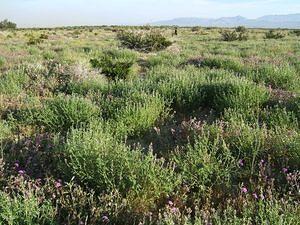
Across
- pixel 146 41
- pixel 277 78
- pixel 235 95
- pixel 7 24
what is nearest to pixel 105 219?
pixel 235 95

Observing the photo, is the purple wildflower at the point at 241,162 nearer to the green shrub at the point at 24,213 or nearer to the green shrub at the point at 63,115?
the green shrub at the point at 24,213

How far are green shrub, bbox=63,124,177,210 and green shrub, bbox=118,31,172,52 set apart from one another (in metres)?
18.1

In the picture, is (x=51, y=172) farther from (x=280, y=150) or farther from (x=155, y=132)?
(x=280, y=150)

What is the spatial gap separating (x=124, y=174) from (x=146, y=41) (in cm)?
1913

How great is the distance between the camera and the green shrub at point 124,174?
150 inches

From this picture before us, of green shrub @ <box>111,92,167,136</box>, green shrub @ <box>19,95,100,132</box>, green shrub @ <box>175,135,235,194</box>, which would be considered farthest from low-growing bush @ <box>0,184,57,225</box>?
green shrub @ <box>19,95,100,132</box>

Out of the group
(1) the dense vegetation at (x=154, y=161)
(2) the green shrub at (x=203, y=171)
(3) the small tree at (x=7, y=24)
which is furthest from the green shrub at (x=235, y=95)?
(3) the small tree at (x=7, y=24)

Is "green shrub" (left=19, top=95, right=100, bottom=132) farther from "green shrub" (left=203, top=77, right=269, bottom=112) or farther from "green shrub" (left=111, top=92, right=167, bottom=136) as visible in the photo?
"green shrub" (left=203, top=77, right=269, bottom=112)

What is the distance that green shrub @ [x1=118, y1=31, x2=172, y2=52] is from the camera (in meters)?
22.1

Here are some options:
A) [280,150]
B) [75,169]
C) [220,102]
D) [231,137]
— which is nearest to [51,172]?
[75,169]

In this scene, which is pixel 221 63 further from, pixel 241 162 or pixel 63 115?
pixel 241 162

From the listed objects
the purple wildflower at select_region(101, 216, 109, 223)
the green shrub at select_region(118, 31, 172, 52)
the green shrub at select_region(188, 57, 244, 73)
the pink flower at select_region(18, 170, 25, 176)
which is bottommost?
the purple wildflower at select_region(101, 216, 109, 223)

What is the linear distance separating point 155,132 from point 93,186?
194 centimetres

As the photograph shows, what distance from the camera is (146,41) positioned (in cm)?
2252
